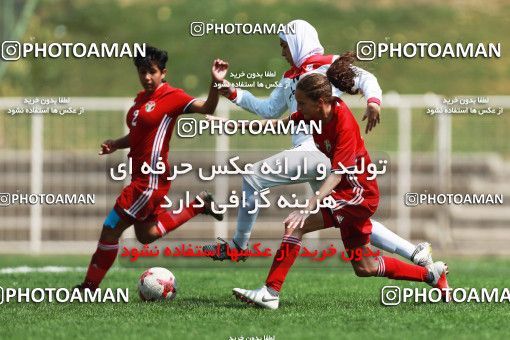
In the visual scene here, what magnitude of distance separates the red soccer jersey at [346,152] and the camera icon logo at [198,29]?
1.98m

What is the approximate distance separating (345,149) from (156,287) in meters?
1.95

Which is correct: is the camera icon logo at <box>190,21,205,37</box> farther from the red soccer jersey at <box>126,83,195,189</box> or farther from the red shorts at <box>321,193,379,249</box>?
the red shorts at <box>321,193,379,249</box>

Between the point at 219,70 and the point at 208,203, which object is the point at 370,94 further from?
the point at 208,203

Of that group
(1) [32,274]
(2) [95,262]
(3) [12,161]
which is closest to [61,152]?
(3) [12,161]

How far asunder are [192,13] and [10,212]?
945cm

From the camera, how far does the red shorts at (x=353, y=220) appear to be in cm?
881

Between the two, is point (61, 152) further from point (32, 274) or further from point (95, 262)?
point (95, 262)

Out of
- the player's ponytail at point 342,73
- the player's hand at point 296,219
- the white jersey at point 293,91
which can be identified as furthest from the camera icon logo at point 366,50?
the player's hand at point 296,219

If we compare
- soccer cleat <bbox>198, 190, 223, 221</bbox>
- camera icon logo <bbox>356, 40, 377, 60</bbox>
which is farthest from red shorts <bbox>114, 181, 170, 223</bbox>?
camera icon logo <bbox>356, 40, 377, 60</bbox>

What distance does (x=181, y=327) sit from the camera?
307 inches

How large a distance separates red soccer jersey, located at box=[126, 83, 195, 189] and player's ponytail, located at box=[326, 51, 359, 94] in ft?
4.48

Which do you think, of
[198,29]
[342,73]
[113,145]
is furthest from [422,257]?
[198,29]

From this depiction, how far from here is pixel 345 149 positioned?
8578 mm

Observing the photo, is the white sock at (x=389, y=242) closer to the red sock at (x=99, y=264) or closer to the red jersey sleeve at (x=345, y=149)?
the red jersey sleeve at (x=345, y=149)
